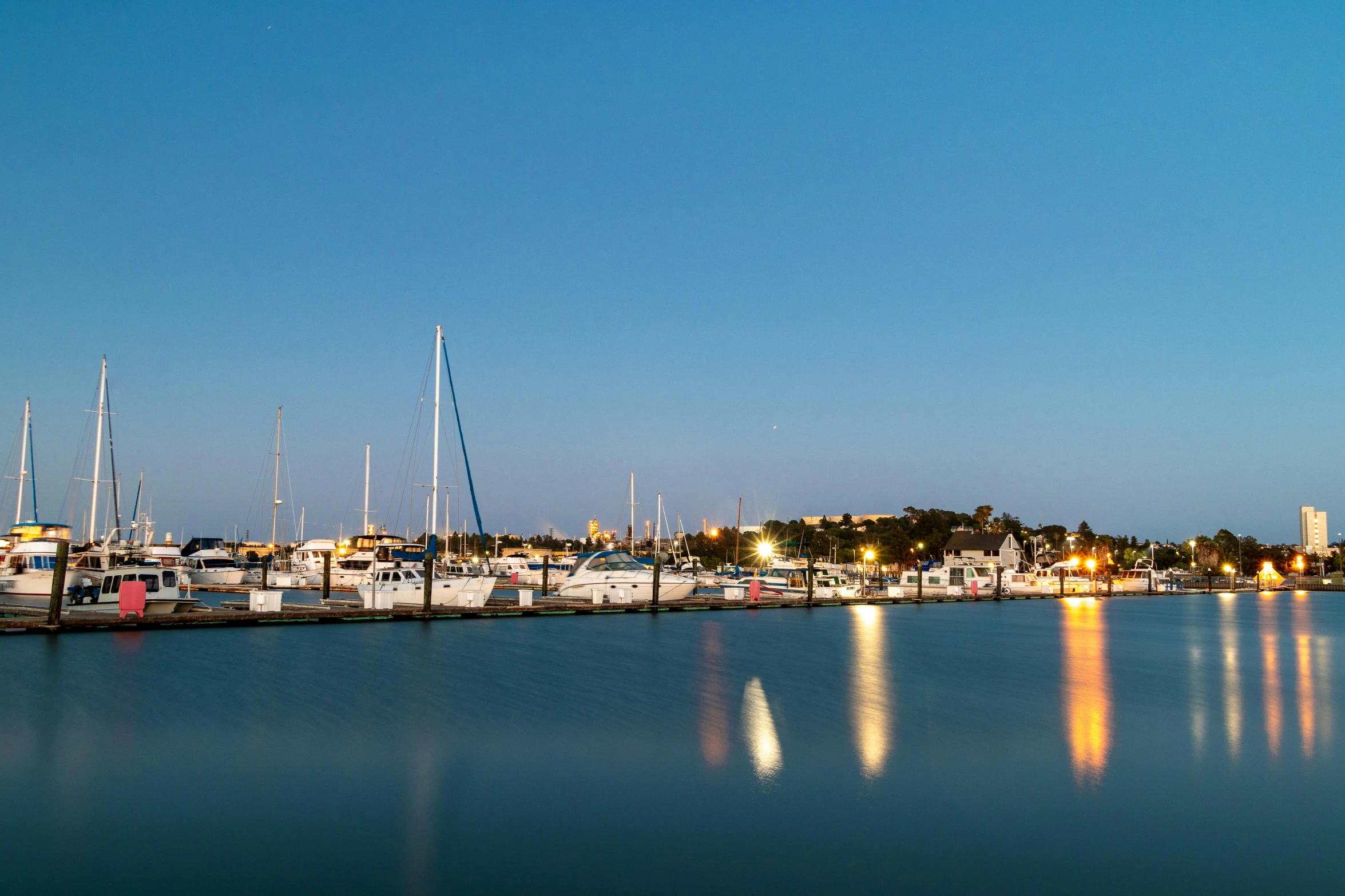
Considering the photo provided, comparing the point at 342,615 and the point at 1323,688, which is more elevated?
the point at 342,615

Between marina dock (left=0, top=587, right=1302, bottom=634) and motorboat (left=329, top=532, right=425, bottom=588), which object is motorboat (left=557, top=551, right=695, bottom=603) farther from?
motorboat (left=329, top=532, right=425, bottom=588)

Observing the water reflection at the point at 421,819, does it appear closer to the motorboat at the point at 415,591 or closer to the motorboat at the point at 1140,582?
the motorboat at the point at 415,591

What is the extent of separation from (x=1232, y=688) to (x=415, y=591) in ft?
125

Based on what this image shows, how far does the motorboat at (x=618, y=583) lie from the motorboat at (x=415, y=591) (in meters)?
7.75

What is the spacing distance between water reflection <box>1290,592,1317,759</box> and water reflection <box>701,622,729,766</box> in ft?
43.5

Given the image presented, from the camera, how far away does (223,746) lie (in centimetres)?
2016

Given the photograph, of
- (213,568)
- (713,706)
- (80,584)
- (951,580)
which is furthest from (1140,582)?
(80,584)

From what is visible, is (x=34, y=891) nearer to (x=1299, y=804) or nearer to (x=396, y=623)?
(x=1299, y=804)

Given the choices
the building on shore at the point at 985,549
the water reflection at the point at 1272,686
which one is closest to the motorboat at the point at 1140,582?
the building on shore at the point at 985,549

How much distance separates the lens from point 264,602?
4316 cm

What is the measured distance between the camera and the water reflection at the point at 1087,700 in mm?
20516

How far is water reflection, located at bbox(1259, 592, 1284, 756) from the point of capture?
80.0 ft

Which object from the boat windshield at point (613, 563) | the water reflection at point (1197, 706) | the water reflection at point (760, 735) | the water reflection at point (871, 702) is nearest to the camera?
the water reflection at point (760, 735)

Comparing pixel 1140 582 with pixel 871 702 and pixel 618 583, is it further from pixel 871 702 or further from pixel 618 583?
pixel 871 702
